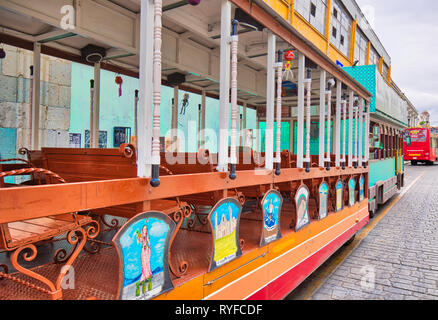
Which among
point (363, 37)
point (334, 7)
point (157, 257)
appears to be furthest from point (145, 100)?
point (363, 37)

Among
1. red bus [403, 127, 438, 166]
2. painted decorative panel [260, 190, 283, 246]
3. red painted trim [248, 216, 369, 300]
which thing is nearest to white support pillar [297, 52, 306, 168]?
painted decorative panel [260, 190, 283, 246]

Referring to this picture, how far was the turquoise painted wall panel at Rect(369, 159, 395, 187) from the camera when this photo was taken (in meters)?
8.19

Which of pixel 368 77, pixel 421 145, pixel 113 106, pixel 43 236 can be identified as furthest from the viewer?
pixel 421 145

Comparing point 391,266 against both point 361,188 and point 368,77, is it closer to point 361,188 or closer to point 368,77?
point 361,188

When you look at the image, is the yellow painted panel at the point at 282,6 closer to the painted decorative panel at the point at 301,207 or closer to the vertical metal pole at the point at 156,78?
the painted decorative panel at the point at 301,207

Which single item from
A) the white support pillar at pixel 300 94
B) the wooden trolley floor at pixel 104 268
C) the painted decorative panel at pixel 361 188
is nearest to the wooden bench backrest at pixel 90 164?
the wooden trolley floor at pixel 104 268

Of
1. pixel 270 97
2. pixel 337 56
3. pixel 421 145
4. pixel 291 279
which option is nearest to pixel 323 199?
pixel 291 279

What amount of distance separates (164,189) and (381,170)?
28.6ft

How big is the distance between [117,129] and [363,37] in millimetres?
12252

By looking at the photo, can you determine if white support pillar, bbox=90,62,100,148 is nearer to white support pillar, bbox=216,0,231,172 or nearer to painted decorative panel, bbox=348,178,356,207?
white support pillar, bbox=216,0,231,172

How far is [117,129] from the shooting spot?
22.8 feet

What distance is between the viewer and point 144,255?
77.3 inches

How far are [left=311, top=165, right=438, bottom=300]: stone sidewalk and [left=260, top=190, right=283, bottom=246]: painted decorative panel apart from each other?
129cm
